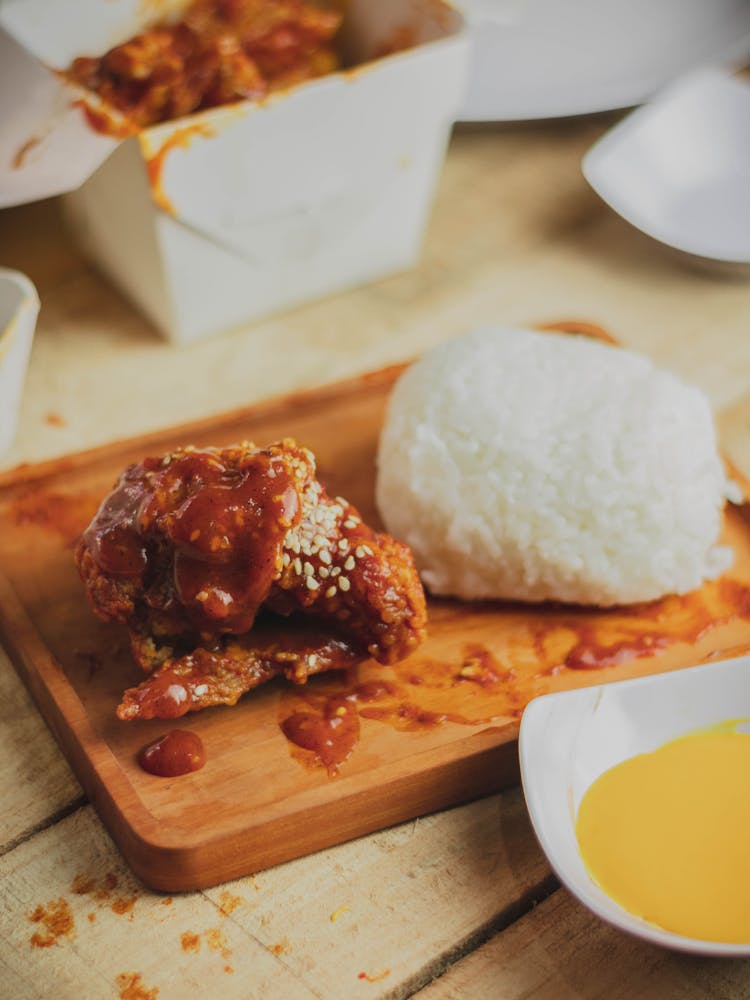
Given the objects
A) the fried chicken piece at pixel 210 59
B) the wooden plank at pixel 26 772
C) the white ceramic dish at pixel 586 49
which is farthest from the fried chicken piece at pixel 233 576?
the white ceramic dish at pixel 586 49

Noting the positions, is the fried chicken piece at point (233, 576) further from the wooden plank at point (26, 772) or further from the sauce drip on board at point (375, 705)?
the wooden plank at point (26, 772)

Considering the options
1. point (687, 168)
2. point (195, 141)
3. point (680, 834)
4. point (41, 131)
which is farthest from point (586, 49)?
point (680, 834)

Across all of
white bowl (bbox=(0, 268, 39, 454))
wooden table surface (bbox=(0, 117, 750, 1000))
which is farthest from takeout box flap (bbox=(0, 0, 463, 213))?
wooden table surface (bbox=(0, 117, 750, 1000))

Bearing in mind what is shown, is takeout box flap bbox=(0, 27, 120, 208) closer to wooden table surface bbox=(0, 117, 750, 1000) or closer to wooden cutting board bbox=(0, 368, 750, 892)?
wooden table surface bbox=(0, 117, 750, 1000)

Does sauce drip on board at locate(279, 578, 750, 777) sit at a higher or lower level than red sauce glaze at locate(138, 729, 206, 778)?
lower

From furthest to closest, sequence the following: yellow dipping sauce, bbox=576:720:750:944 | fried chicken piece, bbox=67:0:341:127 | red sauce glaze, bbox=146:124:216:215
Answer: fried chicken piece, bbox=67:0:341:127
red sauce glaze, bbox=146:124:216:215
yellow dipping sauce, bbox=576:720:750:944

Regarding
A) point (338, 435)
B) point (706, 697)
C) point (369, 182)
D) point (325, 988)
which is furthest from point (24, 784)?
point (369, 182)

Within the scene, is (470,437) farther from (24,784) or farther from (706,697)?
(24,784)
